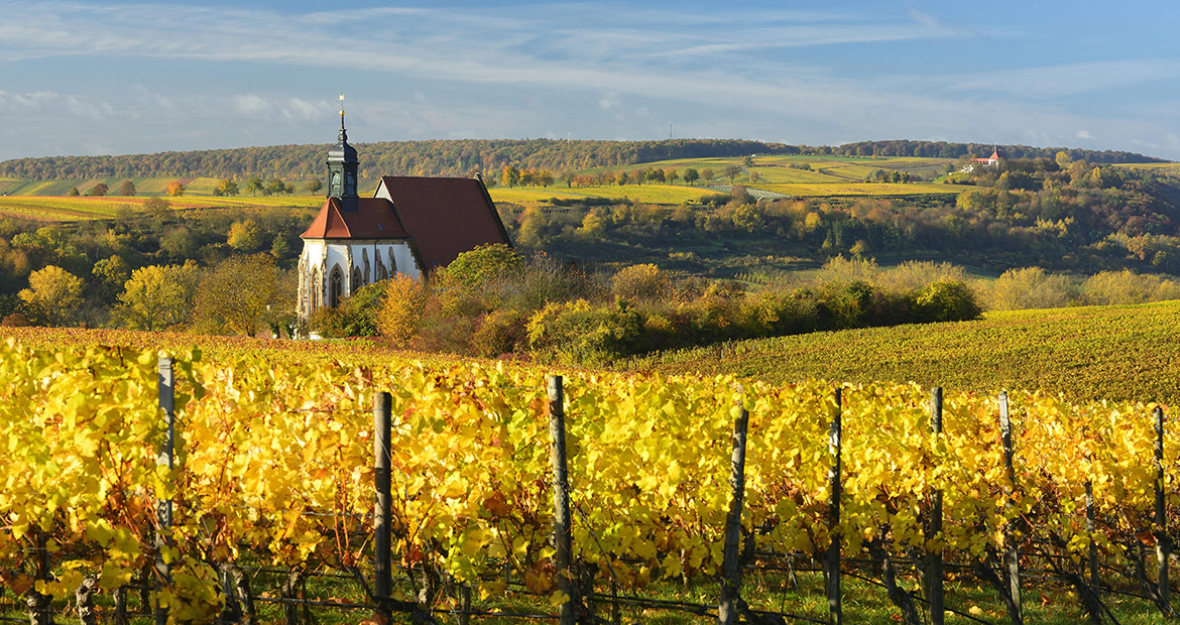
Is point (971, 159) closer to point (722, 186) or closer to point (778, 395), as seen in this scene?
point (722, 186)

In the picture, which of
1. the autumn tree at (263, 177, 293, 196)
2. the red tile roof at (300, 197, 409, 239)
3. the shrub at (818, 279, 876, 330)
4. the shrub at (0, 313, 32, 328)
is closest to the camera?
the shrub at (818, 279, 876, 330)

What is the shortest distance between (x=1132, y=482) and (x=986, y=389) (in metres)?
22.0

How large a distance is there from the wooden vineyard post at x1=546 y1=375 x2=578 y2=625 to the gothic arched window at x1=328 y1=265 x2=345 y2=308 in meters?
48.4

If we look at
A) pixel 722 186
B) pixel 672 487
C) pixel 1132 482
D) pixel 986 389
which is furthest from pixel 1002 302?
pixel 722 186

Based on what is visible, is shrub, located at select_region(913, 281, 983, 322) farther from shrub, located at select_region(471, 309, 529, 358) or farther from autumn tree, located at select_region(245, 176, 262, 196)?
autumn tree, located at select_region(245, 176, 262, 196)

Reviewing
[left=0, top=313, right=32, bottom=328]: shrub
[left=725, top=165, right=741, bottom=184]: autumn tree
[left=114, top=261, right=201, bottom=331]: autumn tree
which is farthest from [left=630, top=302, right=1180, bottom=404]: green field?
[left=725, top=165, right=741, bottom=184]: autumn tree

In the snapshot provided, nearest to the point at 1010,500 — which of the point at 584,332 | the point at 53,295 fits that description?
the point at 584,332

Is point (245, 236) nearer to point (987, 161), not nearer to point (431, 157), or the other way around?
point (431, 157)

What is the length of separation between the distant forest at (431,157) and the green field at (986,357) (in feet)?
348

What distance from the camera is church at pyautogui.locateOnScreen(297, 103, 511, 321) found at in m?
51.8

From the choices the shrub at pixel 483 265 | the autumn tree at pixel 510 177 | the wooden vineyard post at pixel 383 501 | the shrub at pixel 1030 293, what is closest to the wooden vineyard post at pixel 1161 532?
the wooden vineyard post at pixel 383 501

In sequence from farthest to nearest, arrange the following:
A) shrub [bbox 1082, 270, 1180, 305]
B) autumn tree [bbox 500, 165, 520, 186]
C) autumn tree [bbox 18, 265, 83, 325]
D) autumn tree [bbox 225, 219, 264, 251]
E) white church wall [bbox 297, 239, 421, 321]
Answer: autumn tree [bbox 500, 165, 520, 186]
autumn tree [bbox 225, 219, 264, 251]
shrub [bbox 1082, 270, 1180, 305]
autumn tree [bbox 18, 265, 83, 325]
white church wall [bbox 297, 239, 421, 321]

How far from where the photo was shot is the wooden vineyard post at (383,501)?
440 centimetres

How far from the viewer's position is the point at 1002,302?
59906mm
